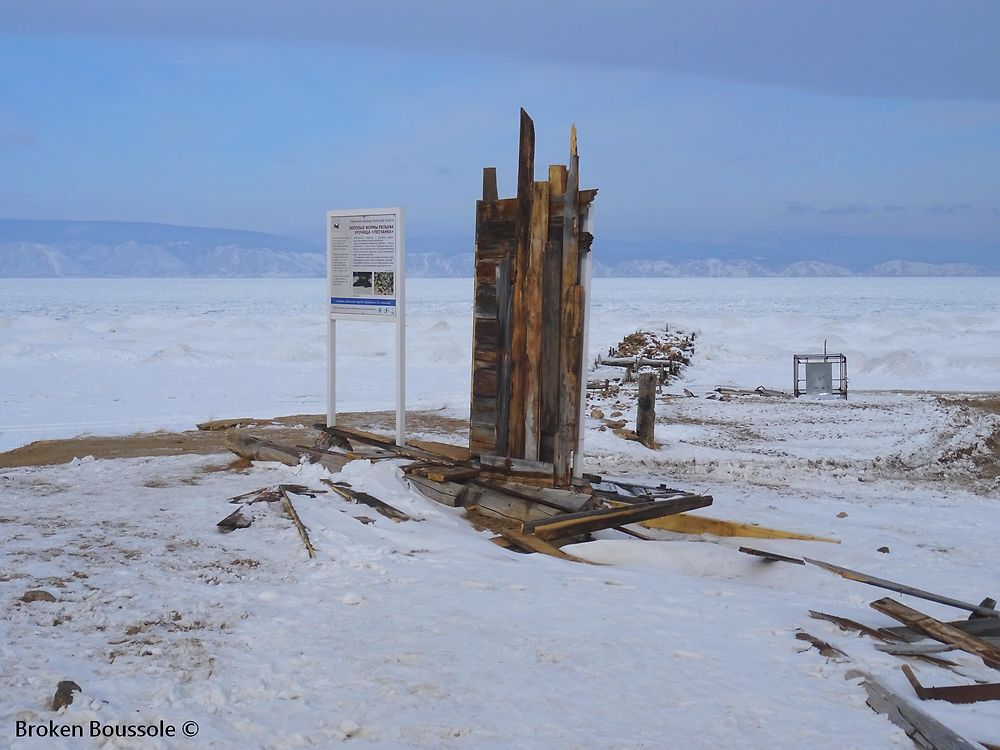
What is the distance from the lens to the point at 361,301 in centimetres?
991

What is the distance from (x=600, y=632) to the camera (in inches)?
204

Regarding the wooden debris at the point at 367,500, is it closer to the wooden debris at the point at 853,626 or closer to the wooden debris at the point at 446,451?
the wooden debris at the point at 446,451

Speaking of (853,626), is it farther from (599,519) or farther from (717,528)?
(717,528)

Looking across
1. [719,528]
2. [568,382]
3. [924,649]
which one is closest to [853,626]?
[924,649]

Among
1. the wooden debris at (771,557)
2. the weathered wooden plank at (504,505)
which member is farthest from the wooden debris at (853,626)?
the weathered wooden plank at (504,505)

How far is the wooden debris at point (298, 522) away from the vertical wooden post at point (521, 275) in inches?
82.8

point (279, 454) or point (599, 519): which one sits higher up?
point (279, 454)

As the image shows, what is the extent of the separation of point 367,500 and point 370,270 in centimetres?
299

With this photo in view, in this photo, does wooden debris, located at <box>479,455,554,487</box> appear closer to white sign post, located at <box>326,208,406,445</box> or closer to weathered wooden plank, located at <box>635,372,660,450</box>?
white sign post, located at <box>326,208,406,445</box>

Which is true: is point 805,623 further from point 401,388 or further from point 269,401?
point 269,401

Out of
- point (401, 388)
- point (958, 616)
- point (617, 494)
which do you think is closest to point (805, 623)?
point (958, 616)

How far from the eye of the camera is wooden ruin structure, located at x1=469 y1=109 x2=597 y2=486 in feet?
26.4

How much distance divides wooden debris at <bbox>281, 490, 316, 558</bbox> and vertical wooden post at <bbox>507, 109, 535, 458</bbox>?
210 cm

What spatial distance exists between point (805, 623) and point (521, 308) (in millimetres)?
3857
